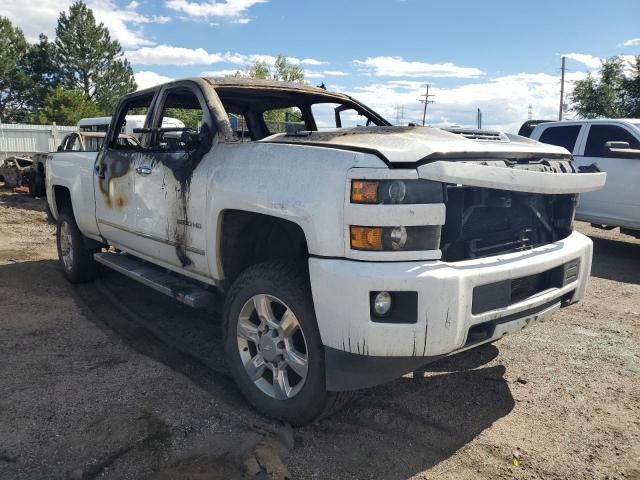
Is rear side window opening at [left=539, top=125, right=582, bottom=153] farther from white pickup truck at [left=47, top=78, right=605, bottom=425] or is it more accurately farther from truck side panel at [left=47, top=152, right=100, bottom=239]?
truck side panel at [left=47, top=152, right=100, bottom=239]

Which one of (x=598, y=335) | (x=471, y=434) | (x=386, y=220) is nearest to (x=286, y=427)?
(x=471, y=434)

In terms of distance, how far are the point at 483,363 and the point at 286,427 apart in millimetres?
1662

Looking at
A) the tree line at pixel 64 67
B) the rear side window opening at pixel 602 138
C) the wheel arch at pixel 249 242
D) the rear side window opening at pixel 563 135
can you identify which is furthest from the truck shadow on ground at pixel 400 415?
the tree line at pixel 64 67

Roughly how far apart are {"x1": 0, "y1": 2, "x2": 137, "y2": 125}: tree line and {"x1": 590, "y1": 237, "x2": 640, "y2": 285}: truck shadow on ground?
52.1 meters

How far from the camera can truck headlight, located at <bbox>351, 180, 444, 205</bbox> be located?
7.99 ft

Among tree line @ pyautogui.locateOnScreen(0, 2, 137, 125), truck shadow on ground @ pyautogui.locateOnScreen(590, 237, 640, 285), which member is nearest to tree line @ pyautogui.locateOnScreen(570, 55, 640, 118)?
truck shadow on ground @ pyautogui.locateOnScreen(590, 237, 640, 285)

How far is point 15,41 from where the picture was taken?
52.8m

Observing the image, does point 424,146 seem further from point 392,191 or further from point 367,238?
point 367,238

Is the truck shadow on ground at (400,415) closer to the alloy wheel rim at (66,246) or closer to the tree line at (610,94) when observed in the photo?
the alloy wheel rim at (66,246)

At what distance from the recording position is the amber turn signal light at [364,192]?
7.99 ft

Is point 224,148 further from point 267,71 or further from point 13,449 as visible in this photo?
point 267,71

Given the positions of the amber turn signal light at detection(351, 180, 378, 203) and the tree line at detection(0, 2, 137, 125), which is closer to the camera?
the amber turn signal light at detection(351, 180, 378, 203)

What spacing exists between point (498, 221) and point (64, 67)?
6162 centimetres

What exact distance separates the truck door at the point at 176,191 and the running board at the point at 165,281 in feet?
0.48
